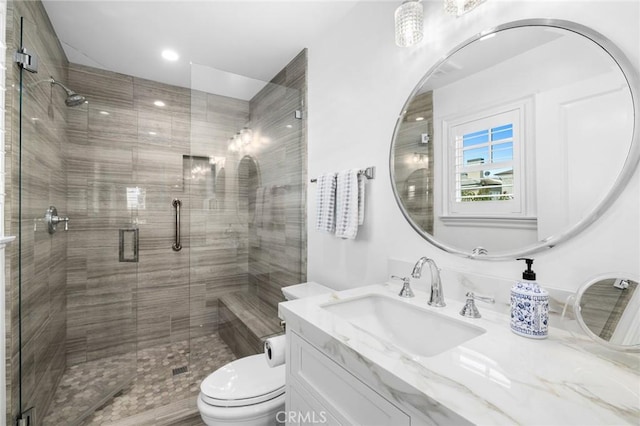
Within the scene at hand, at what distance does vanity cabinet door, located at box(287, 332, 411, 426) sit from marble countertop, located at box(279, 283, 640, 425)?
1.6 inches

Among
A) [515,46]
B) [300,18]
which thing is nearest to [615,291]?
[515,46]

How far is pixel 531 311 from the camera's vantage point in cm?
81

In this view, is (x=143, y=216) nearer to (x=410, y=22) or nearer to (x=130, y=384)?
(x=130, y=384)

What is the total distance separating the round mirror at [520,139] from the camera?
32.4 inches

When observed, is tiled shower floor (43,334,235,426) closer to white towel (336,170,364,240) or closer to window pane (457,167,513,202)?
white towel (336,170,364,240)

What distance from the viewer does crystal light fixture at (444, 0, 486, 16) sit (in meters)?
1.06

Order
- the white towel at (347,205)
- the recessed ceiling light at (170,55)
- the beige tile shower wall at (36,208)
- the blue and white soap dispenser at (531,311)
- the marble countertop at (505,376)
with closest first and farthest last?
1. the marble countertop at (505,376)
2. the blue and white soap dispenser at (531,311)
3. the beige tile shower wall at (36,208)
4. the white towel at (347,205)
5. the recessed ceiling light at (170,55)

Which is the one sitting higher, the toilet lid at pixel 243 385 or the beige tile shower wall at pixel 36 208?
the beige tile shower wall at pixel 36 208

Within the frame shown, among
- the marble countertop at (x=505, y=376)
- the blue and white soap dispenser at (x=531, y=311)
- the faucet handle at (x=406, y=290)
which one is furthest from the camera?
the faucet handle at (x=406, y=290)

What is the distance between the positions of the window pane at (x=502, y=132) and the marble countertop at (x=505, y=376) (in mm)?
631

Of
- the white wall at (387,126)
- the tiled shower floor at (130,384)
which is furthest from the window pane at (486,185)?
the tiled shower floor at (130,384)

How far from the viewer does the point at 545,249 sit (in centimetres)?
92

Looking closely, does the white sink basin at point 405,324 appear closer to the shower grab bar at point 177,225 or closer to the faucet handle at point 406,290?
the faucet handle at point 406,290
